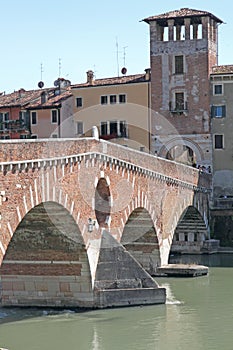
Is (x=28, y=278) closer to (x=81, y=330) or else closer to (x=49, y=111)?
(x=81, y=330)

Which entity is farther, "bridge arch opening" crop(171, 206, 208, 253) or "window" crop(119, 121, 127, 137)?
"window" crop(119, 121, 127, 137)

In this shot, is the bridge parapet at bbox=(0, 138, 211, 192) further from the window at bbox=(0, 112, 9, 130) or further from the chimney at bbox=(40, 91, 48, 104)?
the window at bbox=(0, 112, 9, 130)

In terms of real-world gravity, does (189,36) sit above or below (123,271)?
above

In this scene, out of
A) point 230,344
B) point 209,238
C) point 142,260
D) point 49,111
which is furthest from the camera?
point 49,111

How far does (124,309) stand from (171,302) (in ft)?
6.67

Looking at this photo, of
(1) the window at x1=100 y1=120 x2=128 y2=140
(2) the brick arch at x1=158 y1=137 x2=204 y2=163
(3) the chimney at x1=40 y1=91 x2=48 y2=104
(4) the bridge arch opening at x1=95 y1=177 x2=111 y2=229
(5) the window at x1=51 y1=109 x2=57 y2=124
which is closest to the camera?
(4) the bridge arch opening at x1=95 y1=177 x2=111 y2=229

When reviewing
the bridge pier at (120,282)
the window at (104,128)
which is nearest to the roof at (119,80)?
the window at (104,128)

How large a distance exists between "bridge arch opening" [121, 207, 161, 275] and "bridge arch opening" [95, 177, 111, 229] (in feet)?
16.5

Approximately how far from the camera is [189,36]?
125 ft

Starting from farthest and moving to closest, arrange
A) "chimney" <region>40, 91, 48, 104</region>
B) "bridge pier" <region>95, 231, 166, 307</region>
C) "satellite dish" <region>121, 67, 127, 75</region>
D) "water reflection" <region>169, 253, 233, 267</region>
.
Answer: "satellite dish" <region>121, 67, 127, 75</region>, "chimney" <region>40, 91, 48, 104</region>, "water reflection" <region>169, 253, 233, 267</region>, "bridge pier" <region>95, 231, 166, 307</region>

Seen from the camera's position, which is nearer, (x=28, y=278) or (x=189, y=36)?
(x=28, y=278)

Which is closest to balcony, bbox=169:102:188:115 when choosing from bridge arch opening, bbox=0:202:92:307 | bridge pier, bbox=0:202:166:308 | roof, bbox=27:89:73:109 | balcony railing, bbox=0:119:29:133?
roof, bbox=27:89:73:109

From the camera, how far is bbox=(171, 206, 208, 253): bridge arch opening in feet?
118

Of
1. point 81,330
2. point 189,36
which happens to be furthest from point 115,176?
point 189,36
